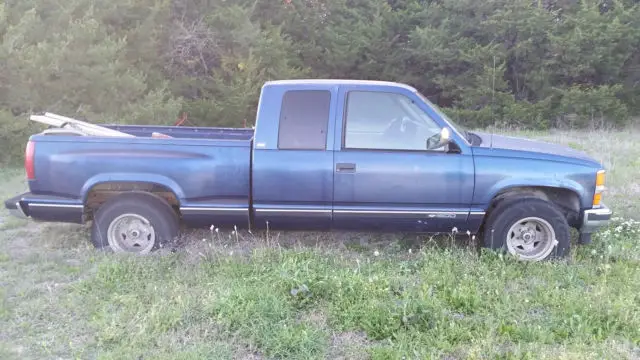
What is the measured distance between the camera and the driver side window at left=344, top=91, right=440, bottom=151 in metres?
5.43

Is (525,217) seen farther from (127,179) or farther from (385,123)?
(127,179)

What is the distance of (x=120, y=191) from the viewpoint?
18.6 ft

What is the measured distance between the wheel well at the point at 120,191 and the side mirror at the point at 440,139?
2466 mm

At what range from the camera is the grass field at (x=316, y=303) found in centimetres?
391

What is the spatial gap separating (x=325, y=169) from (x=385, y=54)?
684 inches

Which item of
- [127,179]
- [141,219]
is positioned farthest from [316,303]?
[127,179]

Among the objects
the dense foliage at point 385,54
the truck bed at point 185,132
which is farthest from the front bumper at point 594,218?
the dense foliage at point 385,54

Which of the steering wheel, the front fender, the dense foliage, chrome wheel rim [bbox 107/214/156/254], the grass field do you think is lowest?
the grass field

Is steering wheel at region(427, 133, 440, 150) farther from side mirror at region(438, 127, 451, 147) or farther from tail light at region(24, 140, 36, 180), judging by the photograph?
tail light at region(24, 140, 36, 180)

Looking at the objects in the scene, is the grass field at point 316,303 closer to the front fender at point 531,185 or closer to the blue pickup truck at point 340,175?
the blue pickup truck at point 340,175

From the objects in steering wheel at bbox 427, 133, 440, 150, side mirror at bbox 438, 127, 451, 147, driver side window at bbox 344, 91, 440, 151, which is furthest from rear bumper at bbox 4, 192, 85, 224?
side mirror at bbox 438, 127, 451, 147

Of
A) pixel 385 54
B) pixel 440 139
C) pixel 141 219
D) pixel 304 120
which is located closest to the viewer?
pixel 440 139

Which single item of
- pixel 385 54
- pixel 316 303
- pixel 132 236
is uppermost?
pixel 385 54

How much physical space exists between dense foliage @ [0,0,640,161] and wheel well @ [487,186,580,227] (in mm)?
10703
